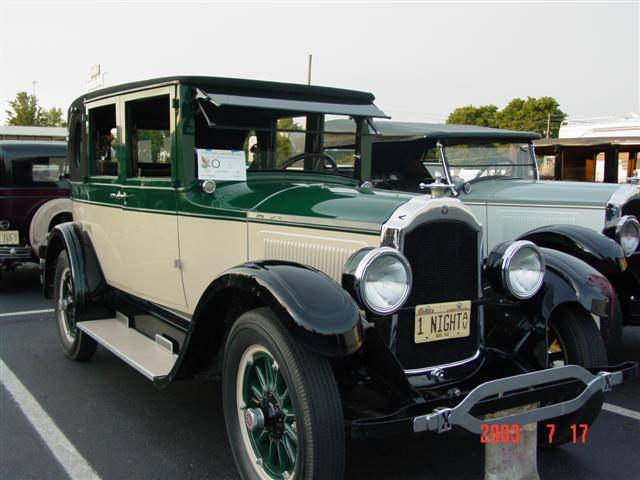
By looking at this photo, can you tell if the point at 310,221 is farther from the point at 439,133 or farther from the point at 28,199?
the point at 28,199

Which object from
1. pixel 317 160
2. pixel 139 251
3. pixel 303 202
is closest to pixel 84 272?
pixel 139 251

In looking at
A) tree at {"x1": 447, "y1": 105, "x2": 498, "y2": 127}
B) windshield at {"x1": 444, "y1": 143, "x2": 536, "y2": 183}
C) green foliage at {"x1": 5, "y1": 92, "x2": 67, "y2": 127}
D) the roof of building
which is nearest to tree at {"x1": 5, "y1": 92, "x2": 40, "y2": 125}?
green foliage at {"x1": 5, "y1": 92, "x2": 67, "y2": 127}

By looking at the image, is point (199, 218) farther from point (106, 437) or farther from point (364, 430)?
point (364, 430)

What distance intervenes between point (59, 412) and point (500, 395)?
9.13 feet

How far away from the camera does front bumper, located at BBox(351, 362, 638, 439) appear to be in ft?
7.57

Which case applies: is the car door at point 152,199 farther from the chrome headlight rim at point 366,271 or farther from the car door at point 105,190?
the chrome headlight rim at point 366,271

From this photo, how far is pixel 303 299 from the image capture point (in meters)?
2.43

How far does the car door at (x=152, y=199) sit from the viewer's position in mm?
3799

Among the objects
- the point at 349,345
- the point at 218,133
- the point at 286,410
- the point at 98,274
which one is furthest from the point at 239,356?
the point at 98,274

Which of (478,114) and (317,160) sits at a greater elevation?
(478,114)

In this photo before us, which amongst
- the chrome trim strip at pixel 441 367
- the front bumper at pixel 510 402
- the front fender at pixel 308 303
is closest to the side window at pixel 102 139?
the front fender at pixel 308 303

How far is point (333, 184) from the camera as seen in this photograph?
4012mm

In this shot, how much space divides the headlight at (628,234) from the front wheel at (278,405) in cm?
346

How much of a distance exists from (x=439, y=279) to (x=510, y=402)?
64 centimetres
